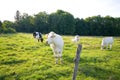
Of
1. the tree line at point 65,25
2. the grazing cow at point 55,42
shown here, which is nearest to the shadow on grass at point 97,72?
the grazing cow at point 55,42

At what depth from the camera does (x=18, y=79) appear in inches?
465

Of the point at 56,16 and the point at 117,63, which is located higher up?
the point at 56,16

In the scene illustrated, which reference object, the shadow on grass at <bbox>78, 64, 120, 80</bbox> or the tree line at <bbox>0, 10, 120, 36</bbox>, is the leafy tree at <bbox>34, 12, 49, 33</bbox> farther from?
the shadow on grass at <bbox>78, 64, 120, 80</bbox>

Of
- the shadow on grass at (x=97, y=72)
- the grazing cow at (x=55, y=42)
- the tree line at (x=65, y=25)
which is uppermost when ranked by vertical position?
the tree line at (x=65, y=25)

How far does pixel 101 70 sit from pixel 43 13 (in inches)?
3070

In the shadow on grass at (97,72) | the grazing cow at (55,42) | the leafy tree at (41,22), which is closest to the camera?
the shadow on grass at (97,72)

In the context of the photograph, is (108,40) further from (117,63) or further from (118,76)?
(118,76)

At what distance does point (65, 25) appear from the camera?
3307 inches

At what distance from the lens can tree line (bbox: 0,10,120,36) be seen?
276 ft

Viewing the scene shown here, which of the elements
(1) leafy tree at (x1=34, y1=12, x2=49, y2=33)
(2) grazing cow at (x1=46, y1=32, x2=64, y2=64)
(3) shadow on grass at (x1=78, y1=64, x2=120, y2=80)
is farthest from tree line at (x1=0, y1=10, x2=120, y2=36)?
(3) shadow on grass at (x1=78, y1=64, x2=120, y2=80)

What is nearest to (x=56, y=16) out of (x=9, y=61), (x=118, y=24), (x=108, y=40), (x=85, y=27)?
(x=85, y=27)

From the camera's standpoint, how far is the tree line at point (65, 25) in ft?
276

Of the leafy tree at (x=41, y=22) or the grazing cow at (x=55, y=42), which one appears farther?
the leafy tree at (x=41, y=22)

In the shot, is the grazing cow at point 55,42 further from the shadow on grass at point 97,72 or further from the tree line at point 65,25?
the tree line at point 65,25
